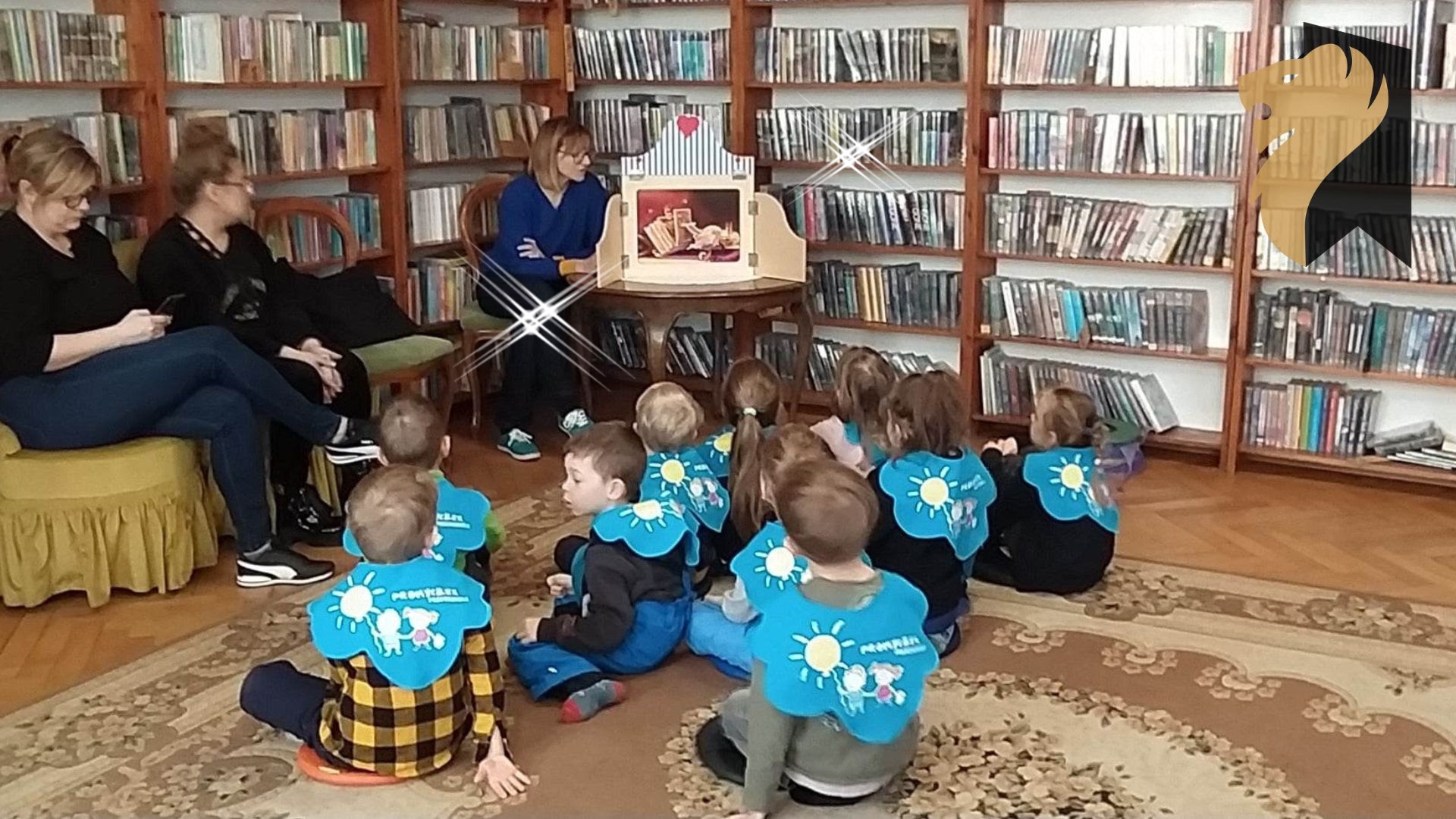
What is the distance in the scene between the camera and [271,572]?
3.70 metres

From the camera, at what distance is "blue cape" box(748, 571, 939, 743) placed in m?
2.27

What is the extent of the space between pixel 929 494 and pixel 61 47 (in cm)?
274

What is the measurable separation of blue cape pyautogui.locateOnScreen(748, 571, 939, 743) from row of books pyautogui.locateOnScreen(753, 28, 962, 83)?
322 centimetres

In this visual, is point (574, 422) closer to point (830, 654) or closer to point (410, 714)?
point (410, 714)

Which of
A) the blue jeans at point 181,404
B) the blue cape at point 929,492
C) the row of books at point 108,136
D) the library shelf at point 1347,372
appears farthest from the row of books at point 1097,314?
the row of books at point 108,136

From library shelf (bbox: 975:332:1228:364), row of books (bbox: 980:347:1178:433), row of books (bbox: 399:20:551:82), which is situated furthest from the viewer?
row of books (bbox: 399:20:551:82)

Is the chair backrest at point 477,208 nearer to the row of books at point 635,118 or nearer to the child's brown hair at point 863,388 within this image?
the row of books at point 635,118

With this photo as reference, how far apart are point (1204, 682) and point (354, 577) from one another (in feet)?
5.90

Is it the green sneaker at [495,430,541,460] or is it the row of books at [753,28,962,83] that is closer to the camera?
the green sneaker at [495,430,541,460]

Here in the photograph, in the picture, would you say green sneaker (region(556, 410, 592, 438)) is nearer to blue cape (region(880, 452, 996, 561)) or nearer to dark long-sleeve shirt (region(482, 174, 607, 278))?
dark long-sleeve shirt (region(482, 174, 607, 278))

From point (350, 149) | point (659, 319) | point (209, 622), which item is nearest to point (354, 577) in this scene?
point (209, 622)

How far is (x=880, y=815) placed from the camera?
249cm

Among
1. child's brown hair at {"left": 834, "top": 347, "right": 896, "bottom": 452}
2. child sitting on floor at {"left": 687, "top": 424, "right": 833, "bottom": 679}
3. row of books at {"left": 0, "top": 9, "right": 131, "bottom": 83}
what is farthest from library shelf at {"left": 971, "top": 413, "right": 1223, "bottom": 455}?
row of books at {"left": 0, "top": 9, "right": 131, "bottom": 83}

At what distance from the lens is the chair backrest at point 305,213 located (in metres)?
4.62
